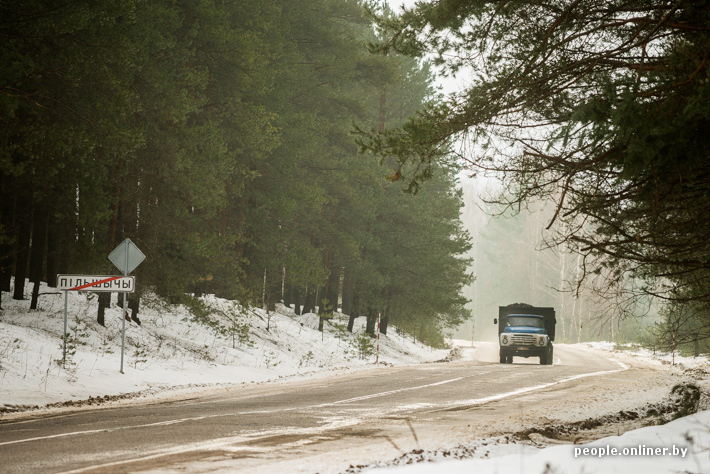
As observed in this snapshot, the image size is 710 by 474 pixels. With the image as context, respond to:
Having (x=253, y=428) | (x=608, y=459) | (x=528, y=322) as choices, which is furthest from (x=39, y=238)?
(x=528, y=322)

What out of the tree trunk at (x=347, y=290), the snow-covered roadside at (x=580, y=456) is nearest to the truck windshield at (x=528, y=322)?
the tree trunk at (x=347, y=290)

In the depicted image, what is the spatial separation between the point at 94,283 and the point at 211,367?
4.79 meters

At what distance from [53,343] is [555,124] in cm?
1187

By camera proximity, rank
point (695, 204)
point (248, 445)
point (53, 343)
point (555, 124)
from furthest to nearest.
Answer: point (53, 343) → point (555, 124) → point (695, 204) → point (248, 445)

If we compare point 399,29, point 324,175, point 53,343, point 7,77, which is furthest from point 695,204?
point 324,175

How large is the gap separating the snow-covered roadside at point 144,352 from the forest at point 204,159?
111cm

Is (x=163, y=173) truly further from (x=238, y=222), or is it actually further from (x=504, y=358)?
(x=504, y=358)

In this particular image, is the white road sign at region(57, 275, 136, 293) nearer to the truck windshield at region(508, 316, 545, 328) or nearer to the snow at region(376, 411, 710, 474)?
the snow at region(376, 411, 710, 474)

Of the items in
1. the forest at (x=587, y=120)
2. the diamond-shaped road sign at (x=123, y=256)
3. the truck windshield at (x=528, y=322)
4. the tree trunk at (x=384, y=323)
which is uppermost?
the forest at (x=587, y=120)

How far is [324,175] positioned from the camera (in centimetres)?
2906

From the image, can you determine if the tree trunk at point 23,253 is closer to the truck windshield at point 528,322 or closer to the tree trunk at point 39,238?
the tree trunk at point 39,238

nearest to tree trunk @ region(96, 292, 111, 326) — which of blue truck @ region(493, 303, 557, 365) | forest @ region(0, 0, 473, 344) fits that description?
forest @ region(0, 0, 473, 344)

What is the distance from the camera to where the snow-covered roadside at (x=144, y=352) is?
1197 cm

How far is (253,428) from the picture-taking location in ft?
25.8
